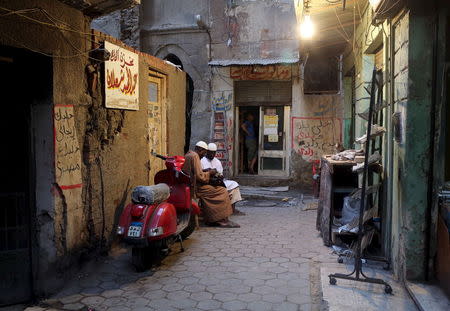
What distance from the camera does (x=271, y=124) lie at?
12.4 meters

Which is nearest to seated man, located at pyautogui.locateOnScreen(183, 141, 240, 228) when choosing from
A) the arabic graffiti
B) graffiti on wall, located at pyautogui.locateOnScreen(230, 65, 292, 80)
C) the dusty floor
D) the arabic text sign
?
the dusty floor

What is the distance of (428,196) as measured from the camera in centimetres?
424

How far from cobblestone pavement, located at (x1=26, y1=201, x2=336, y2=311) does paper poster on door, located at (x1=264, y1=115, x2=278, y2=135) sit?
223 inches

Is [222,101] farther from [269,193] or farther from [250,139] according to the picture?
[269,193]

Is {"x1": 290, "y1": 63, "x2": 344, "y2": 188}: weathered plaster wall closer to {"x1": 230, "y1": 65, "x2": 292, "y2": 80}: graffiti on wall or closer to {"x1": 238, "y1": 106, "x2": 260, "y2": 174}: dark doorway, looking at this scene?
{"x1": 230, "y1": 65, "x2": 292, "y2": 80}: graffiti on wall

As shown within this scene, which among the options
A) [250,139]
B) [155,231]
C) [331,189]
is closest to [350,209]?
[331,189]

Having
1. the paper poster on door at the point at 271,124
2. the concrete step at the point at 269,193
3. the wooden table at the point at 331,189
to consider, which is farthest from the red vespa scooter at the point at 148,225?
the paper poster on door at the point at 271,124

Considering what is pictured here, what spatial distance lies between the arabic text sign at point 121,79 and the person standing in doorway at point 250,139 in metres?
6.13

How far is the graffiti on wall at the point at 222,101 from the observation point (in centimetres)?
1218

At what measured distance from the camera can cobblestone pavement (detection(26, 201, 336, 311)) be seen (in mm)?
4328

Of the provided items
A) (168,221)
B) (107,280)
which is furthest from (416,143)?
(107,280)

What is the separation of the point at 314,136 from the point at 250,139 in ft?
6.20

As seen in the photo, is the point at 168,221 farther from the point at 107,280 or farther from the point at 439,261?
the point at 439,261

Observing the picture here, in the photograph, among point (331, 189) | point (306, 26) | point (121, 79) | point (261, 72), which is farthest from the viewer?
point (261, 72)
